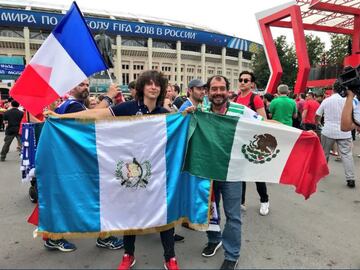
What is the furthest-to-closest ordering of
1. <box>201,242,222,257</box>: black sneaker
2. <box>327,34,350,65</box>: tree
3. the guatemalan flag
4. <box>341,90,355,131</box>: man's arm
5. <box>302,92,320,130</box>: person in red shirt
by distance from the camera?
<box>327,34,350,65</box>: tree < <box>302,92,320,130</box>: person in red shirt < <box>201,242,222,257</box>: black sneaker < <box>341,90,355,131</box>: man's arm < the guatemalan flag

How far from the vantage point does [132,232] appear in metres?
3.05

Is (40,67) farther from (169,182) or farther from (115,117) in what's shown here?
(169,182)

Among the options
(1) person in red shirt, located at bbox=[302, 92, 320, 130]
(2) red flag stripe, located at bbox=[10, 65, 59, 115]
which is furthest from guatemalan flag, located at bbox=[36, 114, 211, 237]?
(1) person in red shirt, located at bbox=[302, 92, 320, 130]

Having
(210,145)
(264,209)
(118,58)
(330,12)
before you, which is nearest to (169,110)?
(210,145)

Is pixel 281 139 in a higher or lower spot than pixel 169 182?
higher

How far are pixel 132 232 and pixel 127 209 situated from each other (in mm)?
222

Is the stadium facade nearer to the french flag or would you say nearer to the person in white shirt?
the person in white shirt

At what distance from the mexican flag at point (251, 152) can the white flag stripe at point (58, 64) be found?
137 centimetres

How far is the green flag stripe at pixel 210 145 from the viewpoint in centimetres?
313

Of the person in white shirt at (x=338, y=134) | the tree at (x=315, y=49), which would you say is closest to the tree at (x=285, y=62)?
the tree at (x=315, y=49)

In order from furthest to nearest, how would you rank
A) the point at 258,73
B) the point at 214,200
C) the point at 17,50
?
the point at 17,50 < the point at 258,73 < the point at 214,200

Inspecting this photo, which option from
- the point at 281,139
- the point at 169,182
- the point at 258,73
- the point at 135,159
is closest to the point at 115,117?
the point at 135,159

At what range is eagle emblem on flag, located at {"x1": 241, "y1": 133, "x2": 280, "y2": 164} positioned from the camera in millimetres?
3195

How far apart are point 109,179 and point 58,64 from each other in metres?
1.32
